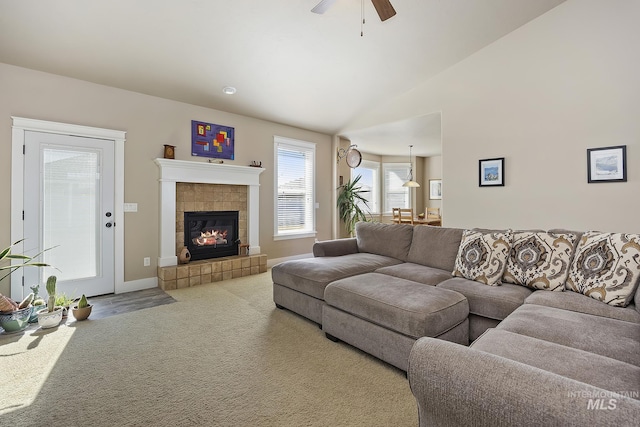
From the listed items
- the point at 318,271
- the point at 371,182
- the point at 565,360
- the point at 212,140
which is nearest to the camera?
the point at 565,360

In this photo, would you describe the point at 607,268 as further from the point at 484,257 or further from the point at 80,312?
the point at 80,312

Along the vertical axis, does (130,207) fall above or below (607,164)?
below

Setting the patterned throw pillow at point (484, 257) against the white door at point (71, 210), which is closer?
the patterned throw pillow at point (484, 257)

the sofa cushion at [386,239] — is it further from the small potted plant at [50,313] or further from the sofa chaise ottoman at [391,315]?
the small potted plant at [50,313]

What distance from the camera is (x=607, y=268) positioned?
2025mm

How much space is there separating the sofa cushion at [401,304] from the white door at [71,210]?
305 centimetres

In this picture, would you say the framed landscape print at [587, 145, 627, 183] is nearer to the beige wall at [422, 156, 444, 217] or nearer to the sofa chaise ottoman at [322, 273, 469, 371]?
the sofa chaise ottoman at [322, 273, 469, 371]

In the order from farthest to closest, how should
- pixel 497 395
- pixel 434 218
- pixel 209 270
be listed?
pixel 434 218
pixel 209 270
pixel 497 395

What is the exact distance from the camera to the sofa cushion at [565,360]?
107cm

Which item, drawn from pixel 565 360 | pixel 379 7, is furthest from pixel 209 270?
pixel 565 360

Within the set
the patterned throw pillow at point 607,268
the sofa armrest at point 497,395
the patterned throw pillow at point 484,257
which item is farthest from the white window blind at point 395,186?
the sofa armrest at point 497,395

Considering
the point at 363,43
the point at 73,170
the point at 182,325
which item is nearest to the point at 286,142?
the point at 363,43

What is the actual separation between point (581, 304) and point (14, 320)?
14.6 ft

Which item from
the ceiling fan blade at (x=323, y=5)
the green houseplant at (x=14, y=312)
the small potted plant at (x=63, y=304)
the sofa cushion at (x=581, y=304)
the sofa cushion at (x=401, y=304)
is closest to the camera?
the sofa cushion at (x=581, y=304)
